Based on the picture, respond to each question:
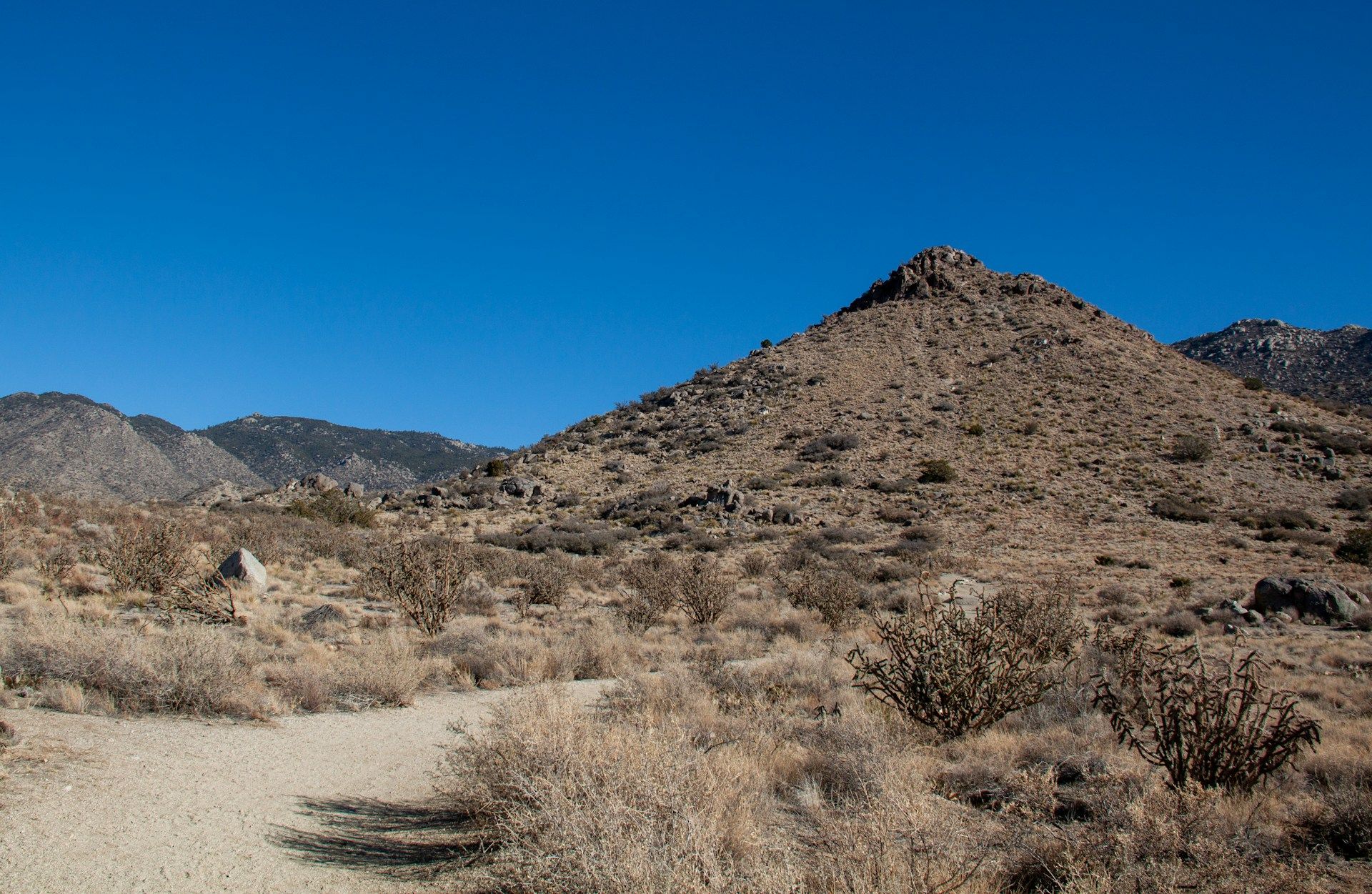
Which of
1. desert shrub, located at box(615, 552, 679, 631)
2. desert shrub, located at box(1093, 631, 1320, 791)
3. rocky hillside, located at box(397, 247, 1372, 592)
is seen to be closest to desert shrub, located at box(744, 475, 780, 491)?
rocky hillside, located at box(397, 247, 1372, 592)

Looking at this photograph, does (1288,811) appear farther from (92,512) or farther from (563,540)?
(92,512)

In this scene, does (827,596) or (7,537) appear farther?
(7,537)

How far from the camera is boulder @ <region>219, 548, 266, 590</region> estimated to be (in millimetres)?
17922

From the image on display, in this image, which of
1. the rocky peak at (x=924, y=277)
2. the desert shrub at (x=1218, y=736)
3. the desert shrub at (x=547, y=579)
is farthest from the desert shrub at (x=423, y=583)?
the rocky peak at (x=924, y=277)

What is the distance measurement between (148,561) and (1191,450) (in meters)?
43.7

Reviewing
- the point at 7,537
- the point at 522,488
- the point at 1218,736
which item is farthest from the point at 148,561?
the point at 522,488

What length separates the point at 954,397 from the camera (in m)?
48.4

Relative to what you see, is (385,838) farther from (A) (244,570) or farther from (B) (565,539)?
(B) (565,539)

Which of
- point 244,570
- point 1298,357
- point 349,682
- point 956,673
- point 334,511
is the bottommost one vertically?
point 349,682

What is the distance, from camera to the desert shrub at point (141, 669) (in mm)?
8328

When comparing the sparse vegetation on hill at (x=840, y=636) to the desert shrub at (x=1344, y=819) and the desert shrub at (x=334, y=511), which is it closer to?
the desert shrub at (x=1344, y=819)

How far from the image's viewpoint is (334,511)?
36.4 m

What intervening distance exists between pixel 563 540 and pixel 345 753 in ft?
79.4

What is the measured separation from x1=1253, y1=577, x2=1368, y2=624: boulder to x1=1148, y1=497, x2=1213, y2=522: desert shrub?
15.2 meters
